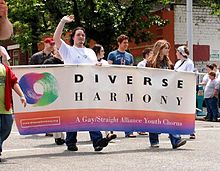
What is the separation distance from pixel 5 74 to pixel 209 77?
11.9 meters

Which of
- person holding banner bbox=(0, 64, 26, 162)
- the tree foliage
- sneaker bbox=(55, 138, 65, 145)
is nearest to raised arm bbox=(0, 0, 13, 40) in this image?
person holding banner bbox=(0, 64, 26, 162)

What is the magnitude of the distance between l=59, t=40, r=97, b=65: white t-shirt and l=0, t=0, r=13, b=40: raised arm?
4747mm

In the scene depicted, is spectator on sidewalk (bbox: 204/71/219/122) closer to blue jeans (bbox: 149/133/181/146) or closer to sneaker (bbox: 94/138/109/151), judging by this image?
blue jeans (bbox: 149/133/181/146)

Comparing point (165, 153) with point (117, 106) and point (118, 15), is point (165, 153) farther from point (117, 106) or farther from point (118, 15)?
point (118, 15)

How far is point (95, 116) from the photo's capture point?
9.61 metres

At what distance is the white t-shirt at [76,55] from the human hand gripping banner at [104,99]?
111 mm

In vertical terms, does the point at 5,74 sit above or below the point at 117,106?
above

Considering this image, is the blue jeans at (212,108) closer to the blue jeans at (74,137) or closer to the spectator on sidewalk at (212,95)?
the spectator on sidewalk at (212,95)

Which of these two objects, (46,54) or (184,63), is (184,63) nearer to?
(184,63)

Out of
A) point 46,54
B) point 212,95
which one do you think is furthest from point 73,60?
point 212,95

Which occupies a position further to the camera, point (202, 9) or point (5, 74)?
point (202, 9)

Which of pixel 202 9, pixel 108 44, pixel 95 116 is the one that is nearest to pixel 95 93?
pixel 95 116

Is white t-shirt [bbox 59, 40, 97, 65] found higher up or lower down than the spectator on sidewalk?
higher up

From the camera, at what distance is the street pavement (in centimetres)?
780
